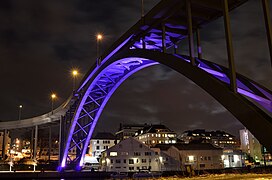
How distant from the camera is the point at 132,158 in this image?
50312 millimetres

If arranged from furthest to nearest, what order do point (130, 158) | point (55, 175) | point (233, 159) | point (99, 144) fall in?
point (99, 144) < point (233, 159) < point (130, 158) < point (55, 175)

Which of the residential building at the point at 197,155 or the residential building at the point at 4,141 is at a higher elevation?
the residential building at the point at 4,141

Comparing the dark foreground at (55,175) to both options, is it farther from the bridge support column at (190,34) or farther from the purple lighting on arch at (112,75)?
the bridge support column at (190,34)

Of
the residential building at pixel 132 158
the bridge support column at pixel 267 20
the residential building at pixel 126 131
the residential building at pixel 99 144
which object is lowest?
the residential building at pixel 132 158

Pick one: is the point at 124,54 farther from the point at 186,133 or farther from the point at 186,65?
the point at 186,133

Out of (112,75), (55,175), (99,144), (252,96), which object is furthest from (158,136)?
(252,96)

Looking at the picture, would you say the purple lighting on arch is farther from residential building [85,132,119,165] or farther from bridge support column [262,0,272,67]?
residential building [85,132,119,165]

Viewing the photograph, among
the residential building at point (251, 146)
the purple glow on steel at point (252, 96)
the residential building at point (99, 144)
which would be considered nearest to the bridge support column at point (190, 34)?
the purple glow on steel at point (252, 96)

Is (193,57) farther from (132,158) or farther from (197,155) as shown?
(197,155)

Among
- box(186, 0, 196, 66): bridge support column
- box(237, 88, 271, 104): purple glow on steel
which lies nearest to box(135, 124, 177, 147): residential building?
box(186, 0, 196, 66): bridge support column

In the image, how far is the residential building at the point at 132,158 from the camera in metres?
49.8

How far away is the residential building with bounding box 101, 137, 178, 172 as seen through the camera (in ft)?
163

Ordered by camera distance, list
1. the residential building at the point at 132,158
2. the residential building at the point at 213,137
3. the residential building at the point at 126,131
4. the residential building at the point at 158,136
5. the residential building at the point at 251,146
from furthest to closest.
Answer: the residential building at the point at 213,137 < the residential building at the point at 126,131 < the residential building at the point at 158,136 < the residential building at the point at 251,146 < the residential building at the point at 132,158

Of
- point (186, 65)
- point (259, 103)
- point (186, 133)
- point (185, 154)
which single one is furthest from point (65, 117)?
point (186, 133)
